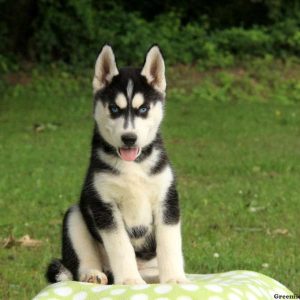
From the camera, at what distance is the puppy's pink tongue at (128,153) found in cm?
448

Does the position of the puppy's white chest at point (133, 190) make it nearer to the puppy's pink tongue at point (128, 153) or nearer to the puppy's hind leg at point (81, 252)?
the puppy's pink tongue at point (128, 153)

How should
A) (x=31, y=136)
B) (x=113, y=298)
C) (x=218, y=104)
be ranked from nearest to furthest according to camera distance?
(x=113, y=298) < (x=31, y=136) < (x=218, y=104)

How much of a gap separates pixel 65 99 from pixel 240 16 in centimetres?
620

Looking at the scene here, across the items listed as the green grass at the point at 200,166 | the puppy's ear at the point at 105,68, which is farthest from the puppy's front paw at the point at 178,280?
the green grass at the point at 200,166

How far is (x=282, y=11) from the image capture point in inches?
743

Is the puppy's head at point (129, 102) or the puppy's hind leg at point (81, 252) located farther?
the puppy's hind leg at point (81, 252)

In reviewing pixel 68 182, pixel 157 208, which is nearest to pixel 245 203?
pixel 68 182

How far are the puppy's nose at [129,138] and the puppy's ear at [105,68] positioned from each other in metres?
0.40

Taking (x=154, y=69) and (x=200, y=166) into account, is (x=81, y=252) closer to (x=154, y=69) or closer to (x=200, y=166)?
(x=154, y=69)

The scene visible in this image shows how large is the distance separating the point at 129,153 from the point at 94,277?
0.79 metres

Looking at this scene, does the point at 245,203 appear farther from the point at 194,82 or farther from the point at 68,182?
Result: the point at 194,82

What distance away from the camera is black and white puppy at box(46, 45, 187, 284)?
446 centimetres

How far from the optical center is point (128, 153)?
450 centimetres

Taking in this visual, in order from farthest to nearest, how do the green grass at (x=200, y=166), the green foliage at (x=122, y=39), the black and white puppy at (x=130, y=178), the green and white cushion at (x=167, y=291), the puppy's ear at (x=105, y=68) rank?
the green foliage at (x=122, y=39), the green grass at (x=200, y=166), the puppy's ear at (x=105, y=68), the black and white puppy at (x=130, y=178), the green and white cushion at (x=167, y=291)
